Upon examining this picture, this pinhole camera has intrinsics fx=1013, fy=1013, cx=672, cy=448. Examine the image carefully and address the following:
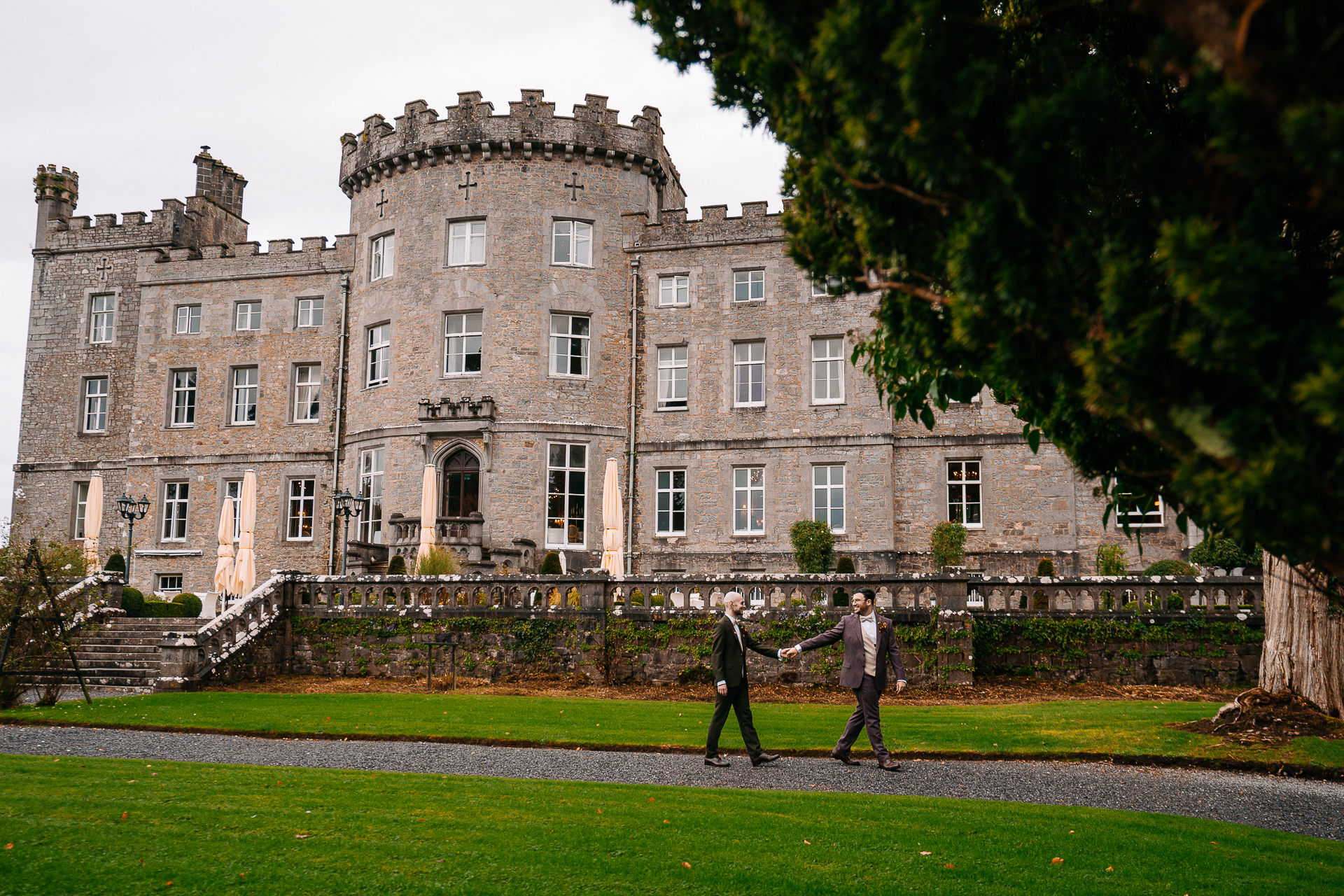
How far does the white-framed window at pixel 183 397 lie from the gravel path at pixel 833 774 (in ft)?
71.3

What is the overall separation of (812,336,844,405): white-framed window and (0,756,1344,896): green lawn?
787 inches

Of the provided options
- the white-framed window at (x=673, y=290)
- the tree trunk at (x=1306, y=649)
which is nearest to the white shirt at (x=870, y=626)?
the tree trunk at (x=1306, y=649)

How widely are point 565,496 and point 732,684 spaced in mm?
17287

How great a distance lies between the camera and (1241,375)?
11.0ft

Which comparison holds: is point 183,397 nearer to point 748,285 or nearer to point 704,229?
point 704,229

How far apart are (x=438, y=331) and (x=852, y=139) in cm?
2499

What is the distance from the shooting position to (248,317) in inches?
1246

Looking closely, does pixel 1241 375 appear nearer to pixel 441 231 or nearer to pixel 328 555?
pixel 441 231

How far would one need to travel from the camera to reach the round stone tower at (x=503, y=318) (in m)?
27.1

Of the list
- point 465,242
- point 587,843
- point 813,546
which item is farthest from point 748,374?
point 587,843

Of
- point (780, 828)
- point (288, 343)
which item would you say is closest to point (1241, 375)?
point (780, 828)

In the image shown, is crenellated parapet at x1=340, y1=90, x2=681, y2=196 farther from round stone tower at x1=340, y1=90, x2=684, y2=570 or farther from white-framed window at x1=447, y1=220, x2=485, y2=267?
white-framed window at x1=447, y1=220, x2=485, y2=267

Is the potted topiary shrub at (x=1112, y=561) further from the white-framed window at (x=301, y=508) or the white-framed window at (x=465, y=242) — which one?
the white-framed window at (x=301, y=508)

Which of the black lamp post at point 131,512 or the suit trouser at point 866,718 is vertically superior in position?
the black lamp post at point 131,512
